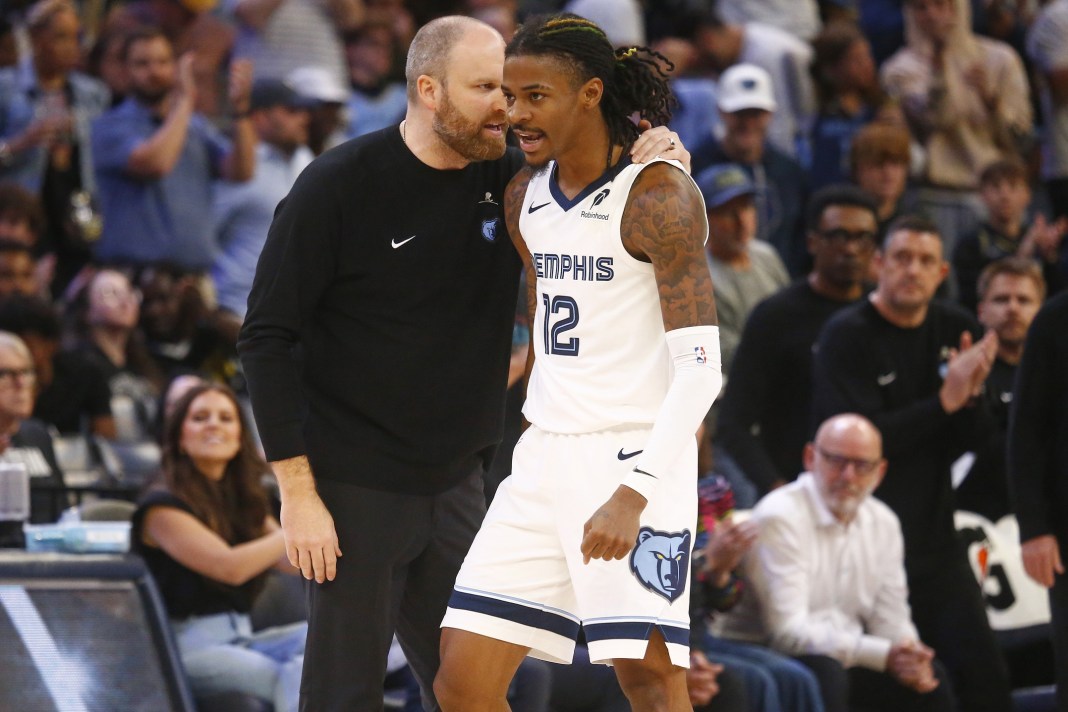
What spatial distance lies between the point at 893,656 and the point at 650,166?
10.7 feet

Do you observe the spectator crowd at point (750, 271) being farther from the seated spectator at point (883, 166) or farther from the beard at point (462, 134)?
the beard at point (462, 134)

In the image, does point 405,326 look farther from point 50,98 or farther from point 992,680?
point 50,98

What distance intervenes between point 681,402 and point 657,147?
0.61 m

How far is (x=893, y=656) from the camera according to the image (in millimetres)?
6324

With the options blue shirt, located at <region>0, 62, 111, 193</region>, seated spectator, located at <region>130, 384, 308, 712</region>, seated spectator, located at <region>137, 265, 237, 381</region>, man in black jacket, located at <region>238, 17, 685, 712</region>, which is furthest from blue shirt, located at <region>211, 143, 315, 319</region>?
man in black jacket, located at <region>238, 17, 685, 712</region>

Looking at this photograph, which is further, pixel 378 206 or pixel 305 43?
pixel 305 43

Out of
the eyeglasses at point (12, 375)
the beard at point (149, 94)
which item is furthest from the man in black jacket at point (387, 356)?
the beard at point (149, 94)

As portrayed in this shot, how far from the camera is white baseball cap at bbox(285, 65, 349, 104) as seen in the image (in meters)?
9.27

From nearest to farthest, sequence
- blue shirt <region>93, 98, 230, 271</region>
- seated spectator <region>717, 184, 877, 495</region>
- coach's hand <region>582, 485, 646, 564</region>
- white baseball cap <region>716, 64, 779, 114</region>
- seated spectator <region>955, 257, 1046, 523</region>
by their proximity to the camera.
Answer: coach's hand <region>582, 485, 646, 564</region>
seated spectator <region>717, 184, 877, 495</region>
seated spectator <region>955, 257, 1046, 523</region>
blue shirt <region>93, 98, 230, 271</region>
white baseball cap <region>716, 64, 779, 114</region>

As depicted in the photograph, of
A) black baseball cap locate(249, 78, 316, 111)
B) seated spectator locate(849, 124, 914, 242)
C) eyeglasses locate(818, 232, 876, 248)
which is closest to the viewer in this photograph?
eyeglasses locate(818, 232, 876, 248)

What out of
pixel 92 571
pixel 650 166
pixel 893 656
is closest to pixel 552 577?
pixel 650 166

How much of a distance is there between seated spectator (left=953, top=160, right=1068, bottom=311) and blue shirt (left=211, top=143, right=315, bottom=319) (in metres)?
3.79

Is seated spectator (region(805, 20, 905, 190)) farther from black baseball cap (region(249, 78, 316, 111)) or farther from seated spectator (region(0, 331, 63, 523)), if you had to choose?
seated spectator (region(0, 331, 63, 523))

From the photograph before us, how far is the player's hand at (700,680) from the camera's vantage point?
230 inches
